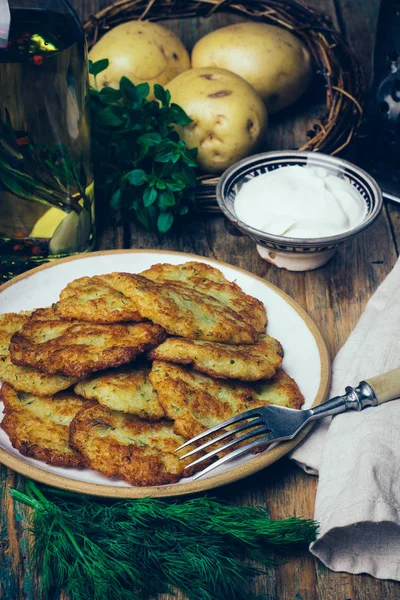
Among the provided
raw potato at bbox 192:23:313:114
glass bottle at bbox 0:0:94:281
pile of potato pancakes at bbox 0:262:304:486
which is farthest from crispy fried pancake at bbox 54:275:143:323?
raw potato at bbox 192:23:313:114

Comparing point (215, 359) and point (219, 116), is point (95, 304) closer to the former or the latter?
point (215, 359)

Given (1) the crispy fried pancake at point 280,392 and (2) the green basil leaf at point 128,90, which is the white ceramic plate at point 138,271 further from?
(2) the green basil leaf at point 128,90

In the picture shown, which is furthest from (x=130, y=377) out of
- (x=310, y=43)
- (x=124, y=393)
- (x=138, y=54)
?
(x=310, y=43)

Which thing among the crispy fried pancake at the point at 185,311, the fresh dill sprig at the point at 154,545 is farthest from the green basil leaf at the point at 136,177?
the fresh dill sprig at the point at 154,545

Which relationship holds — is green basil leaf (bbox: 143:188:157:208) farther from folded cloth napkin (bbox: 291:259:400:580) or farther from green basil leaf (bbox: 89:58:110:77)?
folded cloth napkin (bbox: 291:259:400:580)

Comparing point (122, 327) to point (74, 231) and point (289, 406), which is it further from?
point (74, 231)

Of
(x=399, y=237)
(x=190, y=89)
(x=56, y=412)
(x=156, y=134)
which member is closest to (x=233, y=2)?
(x=190, y=89)
